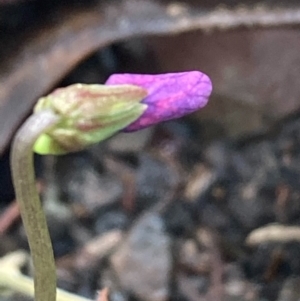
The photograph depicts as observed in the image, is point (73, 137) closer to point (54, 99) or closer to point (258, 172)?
point (54, 99)

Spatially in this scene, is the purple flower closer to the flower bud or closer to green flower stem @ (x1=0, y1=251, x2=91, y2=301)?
the flower bud

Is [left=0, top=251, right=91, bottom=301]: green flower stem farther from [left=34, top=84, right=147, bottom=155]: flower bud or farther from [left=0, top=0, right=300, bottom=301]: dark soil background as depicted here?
[left=34, top=84, right=147, bottom=155]: flower bud

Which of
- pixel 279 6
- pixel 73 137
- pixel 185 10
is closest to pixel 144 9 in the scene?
pixel 185 10

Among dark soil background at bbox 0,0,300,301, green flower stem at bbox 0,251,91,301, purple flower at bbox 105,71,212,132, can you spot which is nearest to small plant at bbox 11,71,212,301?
purple flower at bbox 105,71,212,132

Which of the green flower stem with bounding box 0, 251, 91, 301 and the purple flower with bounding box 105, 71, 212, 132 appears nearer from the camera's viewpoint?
the purple flower with bounding box 105, 71, 212, 132

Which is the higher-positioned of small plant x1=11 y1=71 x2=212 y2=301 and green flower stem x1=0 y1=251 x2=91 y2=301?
small plant x1=11 y1=71 x2=212 y2=301

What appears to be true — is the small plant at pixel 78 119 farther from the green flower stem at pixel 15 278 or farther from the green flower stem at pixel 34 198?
the green flower stem at pixel 15 278
